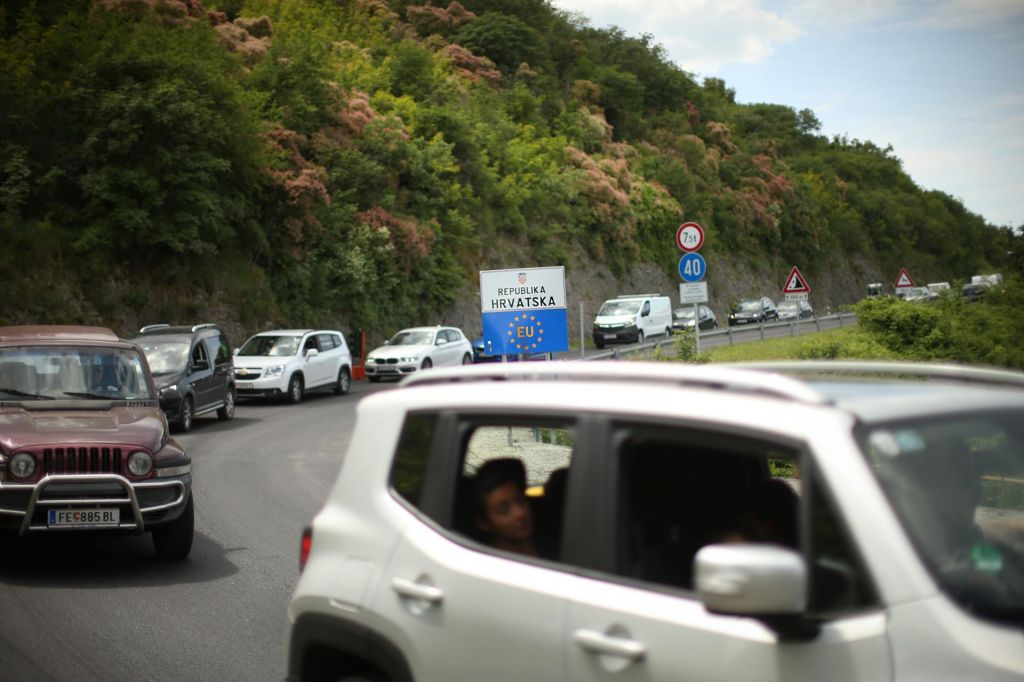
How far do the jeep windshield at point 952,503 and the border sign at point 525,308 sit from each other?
15.7 meters

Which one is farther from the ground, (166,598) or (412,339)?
(412,339)

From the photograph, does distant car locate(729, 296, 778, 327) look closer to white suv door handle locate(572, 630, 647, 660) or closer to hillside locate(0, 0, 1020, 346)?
hillside locate(0, 0, 1020, 346)

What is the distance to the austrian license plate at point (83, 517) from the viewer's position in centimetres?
899

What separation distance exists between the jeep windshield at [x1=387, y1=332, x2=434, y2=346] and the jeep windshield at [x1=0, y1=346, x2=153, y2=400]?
23.8 meters

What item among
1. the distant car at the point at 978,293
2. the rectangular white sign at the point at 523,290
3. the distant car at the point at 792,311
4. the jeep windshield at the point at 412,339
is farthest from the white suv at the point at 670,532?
the distant car at the point at 792,311

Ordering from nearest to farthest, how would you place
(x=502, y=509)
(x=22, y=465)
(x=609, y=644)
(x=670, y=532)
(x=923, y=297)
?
(x=609, y=644)
(x=670, y=532)
(x=502, y=509)
(x=22, y=465)
(x=923, y=297)

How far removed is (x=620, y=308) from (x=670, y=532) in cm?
4888

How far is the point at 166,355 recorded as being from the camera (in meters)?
22.3

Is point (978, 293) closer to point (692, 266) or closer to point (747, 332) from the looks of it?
point (747, 332)

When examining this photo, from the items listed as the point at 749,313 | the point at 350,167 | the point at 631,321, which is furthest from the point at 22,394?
the point at 749,313

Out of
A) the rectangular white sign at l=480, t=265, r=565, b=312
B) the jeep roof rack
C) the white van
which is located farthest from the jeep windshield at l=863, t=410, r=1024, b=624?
the white van

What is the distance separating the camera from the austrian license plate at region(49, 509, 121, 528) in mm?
8992

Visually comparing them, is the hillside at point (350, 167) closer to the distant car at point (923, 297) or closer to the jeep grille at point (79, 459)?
the distant car at point (923, 297)

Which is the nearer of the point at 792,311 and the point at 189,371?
the point at 189,371
